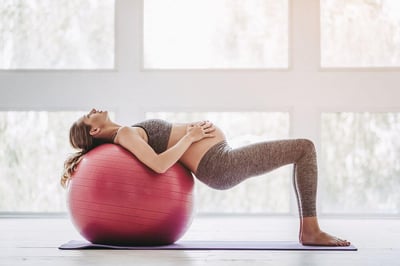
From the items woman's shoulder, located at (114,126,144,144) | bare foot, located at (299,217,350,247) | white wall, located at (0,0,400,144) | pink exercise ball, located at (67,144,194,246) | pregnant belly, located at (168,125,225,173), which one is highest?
white wall, located at (0,0,400,144)

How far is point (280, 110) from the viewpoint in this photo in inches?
178

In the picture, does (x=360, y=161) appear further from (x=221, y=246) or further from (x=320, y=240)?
(x=221, y=246)

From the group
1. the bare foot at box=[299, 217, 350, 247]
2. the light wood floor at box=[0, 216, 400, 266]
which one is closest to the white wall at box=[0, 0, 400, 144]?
the light wood floor at box=[0, 216, 400, 266]

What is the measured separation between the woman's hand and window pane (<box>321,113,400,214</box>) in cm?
176

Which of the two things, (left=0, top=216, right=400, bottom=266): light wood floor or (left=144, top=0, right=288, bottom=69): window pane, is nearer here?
(left=0, top=216, right=400, bottom=266): light wood floor

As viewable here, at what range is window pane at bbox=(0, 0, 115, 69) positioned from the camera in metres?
4.60

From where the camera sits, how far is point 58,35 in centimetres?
463

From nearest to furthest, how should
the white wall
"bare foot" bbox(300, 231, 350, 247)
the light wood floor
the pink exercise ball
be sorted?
the light wood floor, the pink exercise ball, "bare foot" bbox(300, 231, 350, 247), the white wall

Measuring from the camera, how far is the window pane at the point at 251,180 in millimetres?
4555

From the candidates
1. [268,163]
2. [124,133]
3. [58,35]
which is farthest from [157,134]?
[58,35]

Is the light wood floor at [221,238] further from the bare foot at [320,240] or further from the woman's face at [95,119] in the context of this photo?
the woman's face at [95,119]

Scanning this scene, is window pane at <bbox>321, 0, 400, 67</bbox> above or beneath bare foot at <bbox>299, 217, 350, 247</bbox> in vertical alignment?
above

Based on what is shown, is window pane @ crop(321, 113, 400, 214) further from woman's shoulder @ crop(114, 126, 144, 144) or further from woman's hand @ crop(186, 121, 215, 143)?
woman's shoulder @ crop(114, 126, 144, 144)

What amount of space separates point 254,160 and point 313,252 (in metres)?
0.49
